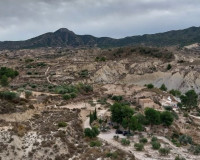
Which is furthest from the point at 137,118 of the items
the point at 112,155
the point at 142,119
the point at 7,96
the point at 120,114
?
the point at 7,96

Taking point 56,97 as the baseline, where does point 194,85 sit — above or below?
below

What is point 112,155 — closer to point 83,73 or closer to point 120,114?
point 120,114

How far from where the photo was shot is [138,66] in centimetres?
10025

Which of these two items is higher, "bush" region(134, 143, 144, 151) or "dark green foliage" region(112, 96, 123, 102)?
"dark green foliage" region(112, 96, 123, 102)

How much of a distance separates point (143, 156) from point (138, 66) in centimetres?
7115

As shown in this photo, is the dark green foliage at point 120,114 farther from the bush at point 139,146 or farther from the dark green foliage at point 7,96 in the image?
the dark green foliage at point 7,96

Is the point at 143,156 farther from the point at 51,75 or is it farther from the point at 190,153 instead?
the point at 51,75

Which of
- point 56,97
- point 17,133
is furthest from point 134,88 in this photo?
point 17,133

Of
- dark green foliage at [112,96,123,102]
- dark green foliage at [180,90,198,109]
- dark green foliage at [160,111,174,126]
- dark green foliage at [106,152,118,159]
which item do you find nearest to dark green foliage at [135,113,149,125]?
dark green foliage at [160,111,174,126]

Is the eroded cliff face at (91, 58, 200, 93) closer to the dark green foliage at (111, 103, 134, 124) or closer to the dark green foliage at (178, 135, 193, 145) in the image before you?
the dark green foliage at (111, 103, 134, 124)

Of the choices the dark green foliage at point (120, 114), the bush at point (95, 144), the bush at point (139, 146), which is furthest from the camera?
the dark green foliage at point (120, 114)

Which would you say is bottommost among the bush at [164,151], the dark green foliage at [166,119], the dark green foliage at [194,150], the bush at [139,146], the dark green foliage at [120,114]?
the dark green foliage at [194,150]

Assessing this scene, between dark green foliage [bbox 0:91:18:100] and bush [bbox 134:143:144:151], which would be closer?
bush [bbox 134:143:144:151]

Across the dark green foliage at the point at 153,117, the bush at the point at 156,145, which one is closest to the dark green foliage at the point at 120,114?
the dark green foliage at the point at 153,117
